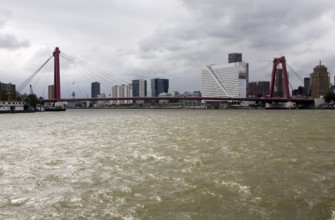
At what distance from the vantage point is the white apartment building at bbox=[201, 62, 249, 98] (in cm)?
19100

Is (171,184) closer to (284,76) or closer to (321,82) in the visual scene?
(284,76)

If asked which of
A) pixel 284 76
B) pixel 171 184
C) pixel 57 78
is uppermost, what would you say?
pixel 284 76

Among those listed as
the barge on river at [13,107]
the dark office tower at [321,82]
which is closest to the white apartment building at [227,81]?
the dark office tower at [321,82]

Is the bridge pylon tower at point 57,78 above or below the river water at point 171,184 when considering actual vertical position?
above

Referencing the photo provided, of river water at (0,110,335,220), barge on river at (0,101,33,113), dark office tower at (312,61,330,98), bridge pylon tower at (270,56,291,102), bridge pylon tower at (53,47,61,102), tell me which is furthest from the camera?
dark office tower at (312,61,330,98)

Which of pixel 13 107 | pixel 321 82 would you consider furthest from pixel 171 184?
pixel 321 82

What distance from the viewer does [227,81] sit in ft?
636

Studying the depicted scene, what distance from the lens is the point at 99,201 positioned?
27.1 ft

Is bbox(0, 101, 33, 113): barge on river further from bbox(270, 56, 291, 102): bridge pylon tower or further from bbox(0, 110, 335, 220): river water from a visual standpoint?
bbox(0, 110, 335, 220): river water

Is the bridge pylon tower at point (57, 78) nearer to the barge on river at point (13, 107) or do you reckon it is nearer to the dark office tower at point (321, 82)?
the barge on river at point (13, 107)

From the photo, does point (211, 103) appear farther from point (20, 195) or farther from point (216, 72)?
point (20, 195)

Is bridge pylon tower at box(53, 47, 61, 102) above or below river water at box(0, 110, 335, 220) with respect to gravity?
above

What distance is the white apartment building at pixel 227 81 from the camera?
627 feet

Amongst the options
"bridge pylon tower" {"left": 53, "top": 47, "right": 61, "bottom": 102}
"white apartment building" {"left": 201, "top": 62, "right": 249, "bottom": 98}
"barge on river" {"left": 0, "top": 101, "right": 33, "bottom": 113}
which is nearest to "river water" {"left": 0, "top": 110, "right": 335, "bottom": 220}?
"bridge pylon tower" {"left": 53, "top": 47, "right": 61, "bottom": 102}
